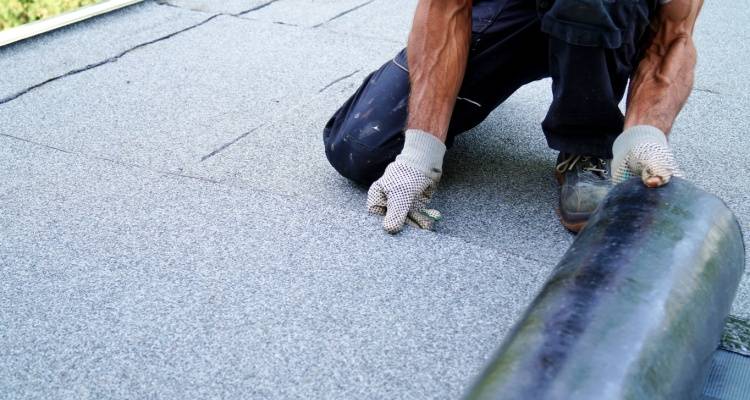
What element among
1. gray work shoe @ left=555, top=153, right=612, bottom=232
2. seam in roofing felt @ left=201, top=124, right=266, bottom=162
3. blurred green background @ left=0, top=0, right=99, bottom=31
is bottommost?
gray work shoe @ left=555, top=153, right=612, bottom=232

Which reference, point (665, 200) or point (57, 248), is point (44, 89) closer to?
point (57, 248)

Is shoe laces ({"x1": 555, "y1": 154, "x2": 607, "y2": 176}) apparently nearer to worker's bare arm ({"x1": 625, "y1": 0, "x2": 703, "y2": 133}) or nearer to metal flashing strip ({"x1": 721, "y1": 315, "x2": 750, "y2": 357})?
worker's bare arm ({"x1": 625, "y1": 0, "x2": 703, "y2": 133})

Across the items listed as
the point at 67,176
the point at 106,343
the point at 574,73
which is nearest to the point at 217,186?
the point at 67,176

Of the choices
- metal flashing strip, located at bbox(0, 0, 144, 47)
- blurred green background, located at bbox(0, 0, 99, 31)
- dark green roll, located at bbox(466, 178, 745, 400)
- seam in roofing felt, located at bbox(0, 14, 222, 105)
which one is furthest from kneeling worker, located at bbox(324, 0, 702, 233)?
blurred green background, located at bbox(0, 0, 99, 31)

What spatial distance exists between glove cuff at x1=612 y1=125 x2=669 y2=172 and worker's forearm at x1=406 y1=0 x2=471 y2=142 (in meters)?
0.43

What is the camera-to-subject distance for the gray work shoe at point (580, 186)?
1915mm

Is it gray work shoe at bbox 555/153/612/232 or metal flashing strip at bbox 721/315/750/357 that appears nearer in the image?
metal flashing strip at bbox 721/315/750/357

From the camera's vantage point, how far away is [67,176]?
208 cm

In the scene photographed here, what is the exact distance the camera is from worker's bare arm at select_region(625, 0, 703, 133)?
67.5 inches

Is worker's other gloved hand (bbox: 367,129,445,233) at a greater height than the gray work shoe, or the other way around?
worker's other gloved hand (bbox: 367,129,445,233)

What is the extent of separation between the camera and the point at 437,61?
1936 millimetres

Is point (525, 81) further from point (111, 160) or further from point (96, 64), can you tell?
point (96, 64)

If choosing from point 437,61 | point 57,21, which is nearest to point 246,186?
point 437,61

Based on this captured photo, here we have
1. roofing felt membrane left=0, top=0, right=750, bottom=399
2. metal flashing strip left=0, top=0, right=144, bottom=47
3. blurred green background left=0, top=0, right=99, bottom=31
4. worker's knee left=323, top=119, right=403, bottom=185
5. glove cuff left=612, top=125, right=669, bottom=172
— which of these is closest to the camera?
roofing felt membrane left=0, top=0, right=750, bottom=399
